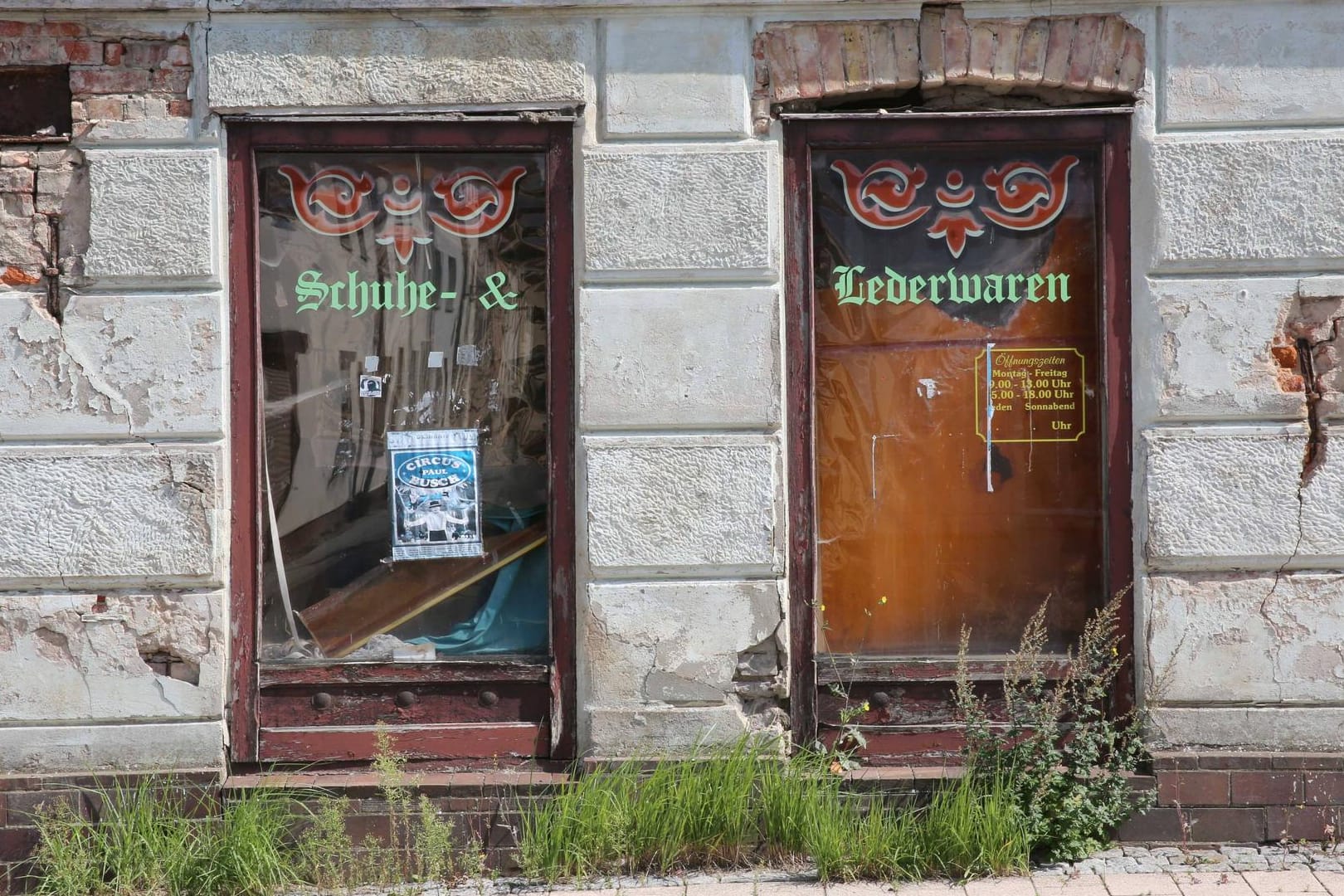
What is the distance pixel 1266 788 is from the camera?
14.2 ft

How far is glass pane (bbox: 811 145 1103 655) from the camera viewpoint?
182 inches

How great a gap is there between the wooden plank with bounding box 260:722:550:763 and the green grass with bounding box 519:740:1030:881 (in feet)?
0.93

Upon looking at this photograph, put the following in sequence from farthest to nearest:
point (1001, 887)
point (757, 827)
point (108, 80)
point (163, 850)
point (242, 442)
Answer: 1. point (242, 442)
2. point (108, 80)
3. point (757, 827)
4. point (163, 850)
5. point (1001, 887)

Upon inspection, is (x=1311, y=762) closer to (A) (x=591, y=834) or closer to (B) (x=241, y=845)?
(A) (x=591, y=834)

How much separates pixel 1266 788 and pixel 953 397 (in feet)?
6.02

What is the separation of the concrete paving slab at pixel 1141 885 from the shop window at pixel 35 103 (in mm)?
4677

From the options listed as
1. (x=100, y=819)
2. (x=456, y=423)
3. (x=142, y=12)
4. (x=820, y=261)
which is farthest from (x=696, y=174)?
(x=100, y=819)

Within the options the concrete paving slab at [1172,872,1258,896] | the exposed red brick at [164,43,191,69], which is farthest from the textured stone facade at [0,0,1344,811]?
the concrete paving slab at [1172,872,1258,896]

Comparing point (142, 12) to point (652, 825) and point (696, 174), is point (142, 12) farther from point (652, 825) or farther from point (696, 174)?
point (652, 825)

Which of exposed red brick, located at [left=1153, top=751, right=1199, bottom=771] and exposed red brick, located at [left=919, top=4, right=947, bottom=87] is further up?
exposed red brick, located at [left=919, top=4, right=947, bottom=87]

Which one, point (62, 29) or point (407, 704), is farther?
point (407, 704)

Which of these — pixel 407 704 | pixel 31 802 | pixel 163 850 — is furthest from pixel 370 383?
pixel 31 802

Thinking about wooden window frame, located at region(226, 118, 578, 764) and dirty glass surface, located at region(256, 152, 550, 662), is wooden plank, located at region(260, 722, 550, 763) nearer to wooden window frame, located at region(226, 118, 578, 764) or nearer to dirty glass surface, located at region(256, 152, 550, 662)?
wooden window frame, located at region(226, 118, 578, 764)

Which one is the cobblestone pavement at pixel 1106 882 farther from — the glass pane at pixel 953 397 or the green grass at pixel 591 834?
the glass pane at pixel 953 397
